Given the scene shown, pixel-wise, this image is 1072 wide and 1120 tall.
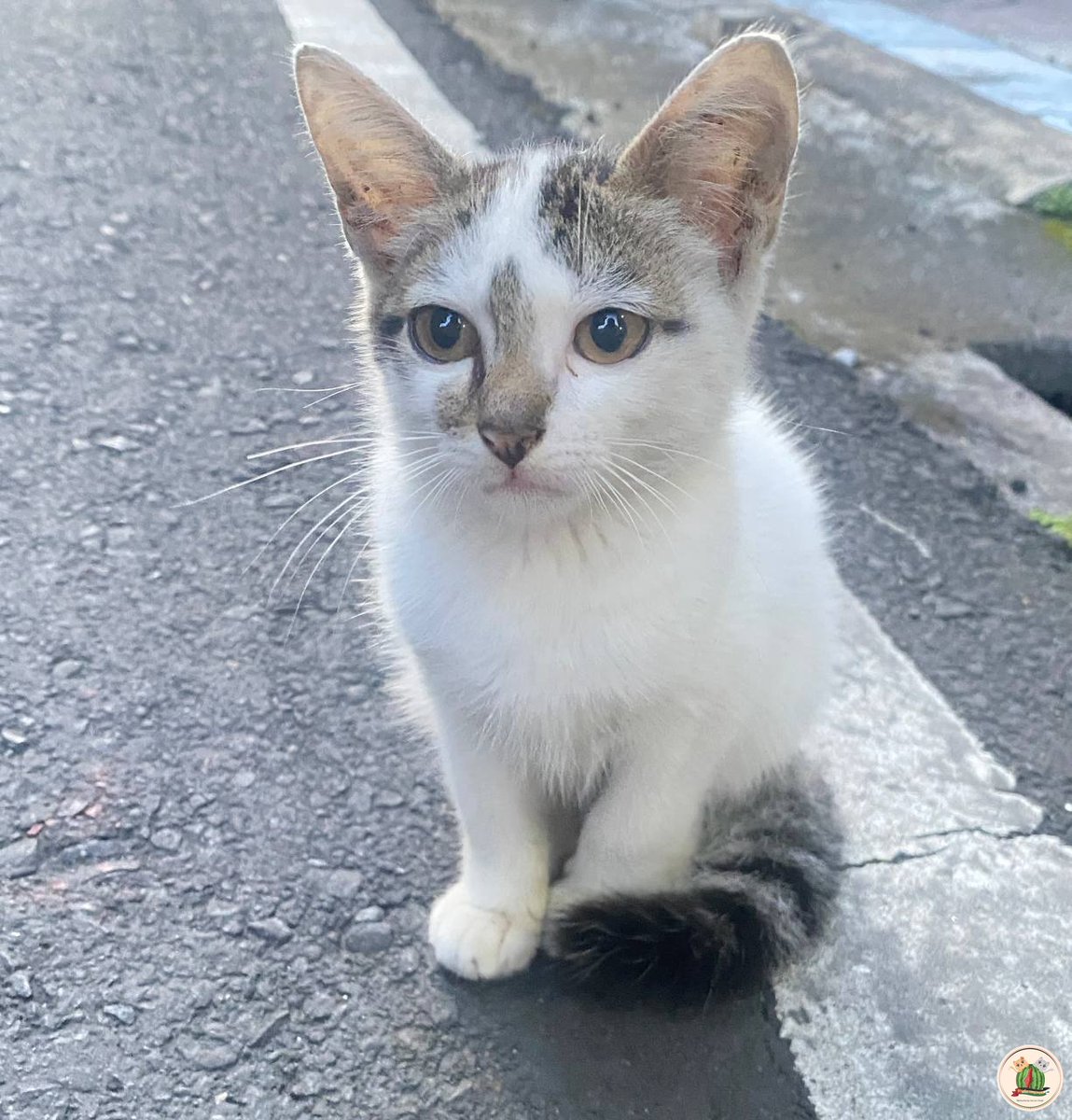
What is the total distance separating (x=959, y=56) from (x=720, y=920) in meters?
5.66

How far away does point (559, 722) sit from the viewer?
155 centimetres

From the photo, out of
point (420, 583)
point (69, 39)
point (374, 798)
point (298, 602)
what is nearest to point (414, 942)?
point (374, 798)

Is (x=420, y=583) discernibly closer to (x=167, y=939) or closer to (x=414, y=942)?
(x=414, y=942)

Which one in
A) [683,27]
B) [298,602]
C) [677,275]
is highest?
[677,275]

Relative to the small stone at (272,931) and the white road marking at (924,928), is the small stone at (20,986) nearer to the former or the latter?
the small stone at (272,931)

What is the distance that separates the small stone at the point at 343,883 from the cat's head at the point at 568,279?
26.7 inches

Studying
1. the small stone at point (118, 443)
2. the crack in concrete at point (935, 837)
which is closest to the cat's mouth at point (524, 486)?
the crack in concrete at point (935, 837)

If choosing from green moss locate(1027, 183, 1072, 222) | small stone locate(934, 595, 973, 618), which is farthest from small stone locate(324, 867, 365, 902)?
green moss locate(1027, 183, 1072, 222)

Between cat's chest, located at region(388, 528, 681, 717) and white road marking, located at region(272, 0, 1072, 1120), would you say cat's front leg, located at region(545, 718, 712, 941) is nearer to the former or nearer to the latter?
cat's chest, located at region(388, 528, 681, 717)

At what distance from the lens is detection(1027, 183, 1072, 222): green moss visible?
13.4ft

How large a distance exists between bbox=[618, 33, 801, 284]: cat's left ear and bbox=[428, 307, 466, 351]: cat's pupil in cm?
31

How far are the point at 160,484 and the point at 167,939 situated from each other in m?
1.29

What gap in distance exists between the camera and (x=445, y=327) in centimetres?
147

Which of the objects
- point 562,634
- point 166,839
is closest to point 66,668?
point 166,839
